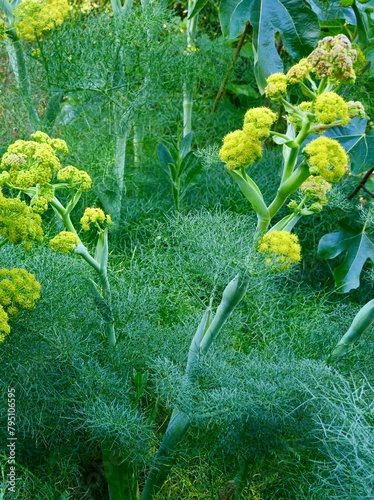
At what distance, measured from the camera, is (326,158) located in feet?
4.31

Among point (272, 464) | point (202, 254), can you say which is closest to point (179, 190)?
point (202, 254)

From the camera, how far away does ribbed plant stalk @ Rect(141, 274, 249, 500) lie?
1539 mm

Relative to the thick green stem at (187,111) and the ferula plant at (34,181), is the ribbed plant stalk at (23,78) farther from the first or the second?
the ferula plant at (34,181)

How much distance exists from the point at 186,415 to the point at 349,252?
835mm

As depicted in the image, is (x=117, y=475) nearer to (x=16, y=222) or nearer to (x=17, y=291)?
(x=17, y=291)

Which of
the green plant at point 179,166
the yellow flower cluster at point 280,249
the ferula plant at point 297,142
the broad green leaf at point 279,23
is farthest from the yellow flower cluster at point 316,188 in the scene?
the green plant at point 179,166

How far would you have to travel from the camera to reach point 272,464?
1563 millimetres

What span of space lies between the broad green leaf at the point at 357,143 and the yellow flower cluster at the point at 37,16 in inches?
37.2

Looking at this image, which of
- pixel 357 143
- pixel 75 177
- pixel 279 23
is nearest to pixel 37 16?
pixel 279 23

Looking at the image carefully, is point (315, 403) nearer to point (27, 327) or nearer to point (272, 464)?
point (272, 464)

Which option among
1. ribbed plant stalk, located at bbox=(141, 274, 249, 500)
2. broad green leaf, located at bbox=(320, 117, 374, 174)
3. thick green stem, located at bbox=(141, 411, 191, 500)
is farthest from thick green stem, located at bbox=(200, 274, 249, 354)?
broad green leaf, located at bbox=(320, 117, 374, 174)

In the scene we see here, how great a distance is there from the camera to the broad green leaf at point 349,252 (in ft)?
6.81

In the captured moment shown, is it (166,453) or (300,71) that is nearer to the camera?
(300,71)

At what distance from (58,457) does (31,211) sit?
0.59m
